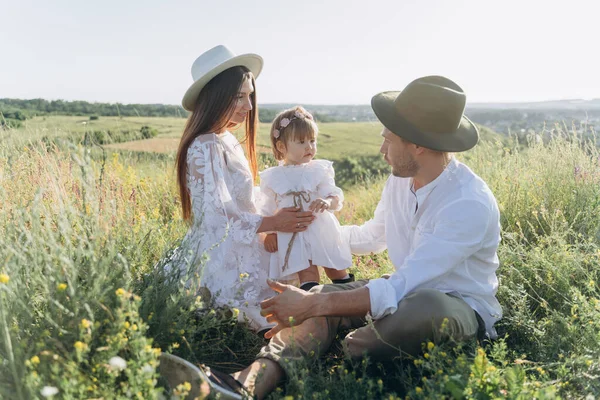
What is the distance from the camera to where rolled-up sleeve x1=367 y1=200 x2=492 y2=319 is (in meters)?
2.78

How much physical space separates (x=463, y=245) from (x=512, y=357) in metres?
0.79

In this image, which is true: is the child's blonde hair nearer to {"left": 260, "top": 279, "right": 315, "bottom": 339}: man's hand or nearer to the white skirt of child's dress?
the white skirt of child's dress

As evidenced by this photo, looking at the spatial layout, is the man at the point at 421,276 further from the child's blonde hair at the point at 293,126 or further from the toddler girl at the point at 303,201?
the child's blonde hair at the point at 293,126

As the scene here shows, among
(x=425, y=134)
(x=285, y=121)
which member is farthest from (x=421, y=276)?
(x=285, y=121)

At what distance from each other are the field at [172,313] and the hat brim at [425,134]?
0.96 metres

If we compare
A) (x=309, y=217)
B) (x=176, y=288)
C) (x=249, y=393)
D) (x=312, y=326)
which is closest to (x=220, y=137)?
(x=309, y=217)

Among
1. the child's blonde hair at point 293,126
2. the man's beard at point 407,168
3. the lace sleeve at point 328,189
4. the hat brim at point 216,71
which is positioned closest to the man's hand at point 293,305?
the man's beard at point 407,168

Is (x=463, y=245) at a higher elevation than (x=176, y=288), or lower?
higher

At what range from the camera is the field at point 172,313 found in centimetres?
212

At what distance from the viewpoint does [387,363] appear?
118 inches

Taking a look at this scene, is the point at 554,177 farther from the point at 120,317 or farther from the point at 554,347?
the point at 120,317

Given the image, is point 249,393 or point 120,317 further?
point 249,393

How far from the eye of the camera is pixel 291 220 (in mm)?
3602

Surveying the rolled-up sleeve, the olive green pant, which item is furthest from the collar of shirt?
the olive green pant
